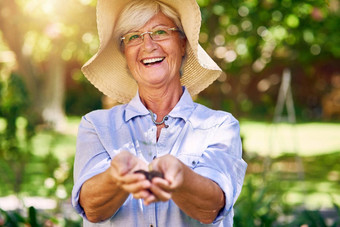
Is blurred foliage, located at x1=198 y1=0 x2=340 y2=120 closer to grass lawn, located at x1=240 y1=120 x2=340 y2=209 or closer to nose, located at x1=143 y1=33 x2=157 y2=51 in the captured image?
grass lawn, located at x1=240 y1=120 x2=340 y2=209

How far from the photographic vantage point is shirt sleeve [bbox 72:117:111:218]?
6.61 feet

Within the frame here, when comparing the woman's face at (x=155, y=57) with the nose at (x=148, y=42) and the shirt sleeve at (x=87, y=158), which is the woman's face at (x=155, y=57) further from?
the shirt sleeve at (x=87, y=158)

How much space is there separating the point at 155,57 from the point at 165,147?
1.14 feet

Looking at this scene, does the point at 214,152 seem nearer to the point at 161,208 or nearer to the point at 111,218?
the point at 161,208

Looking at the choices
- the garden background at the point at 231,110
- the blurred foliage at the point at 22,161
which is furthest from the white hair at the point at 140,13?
the blurred foliage at the point at 22,161

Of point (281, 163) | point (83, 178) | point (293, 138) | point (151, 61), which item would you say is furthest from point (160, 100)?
point (293, 138)

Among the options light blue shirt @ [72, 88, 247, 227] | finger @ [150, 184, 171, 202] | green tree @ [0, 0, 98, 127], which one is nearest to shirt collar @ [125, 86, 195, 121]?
light blue shirt @ [72, 88, 247, 227]

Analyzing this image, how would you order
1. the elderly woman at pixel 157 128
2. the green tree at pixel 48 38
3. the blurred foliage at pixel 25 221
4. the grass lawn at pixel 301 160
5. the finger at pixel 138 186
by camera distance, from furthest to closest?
the grass lawn at pixel 301 160, the green tree at pixel 48 38, the blurred foliage at pixel 25 221, the elderly woman at pixel 157 128, the finger at pixel 138 186

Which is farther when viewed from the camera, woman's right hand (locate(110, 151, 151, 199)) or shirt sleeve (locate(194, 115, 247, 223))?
shirt sleeve (locate(194, 115, 247, 223))

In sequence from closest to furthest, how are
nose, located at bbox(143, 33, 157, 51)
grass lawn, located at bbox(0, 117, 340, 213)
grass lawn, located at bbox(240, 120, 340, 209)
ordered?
nose, located at bbox(143, 33, 157, 51), grass lawn, located at bbox(0, 117, 340, 213), grass lawn, located at bbox(240, 120, 340, 209)

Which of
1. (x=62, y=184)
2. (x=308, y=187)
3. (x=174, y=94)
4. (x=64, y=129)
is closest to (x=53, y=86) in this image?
(x=64, y=129)

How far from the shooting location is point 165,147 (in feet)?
7.27

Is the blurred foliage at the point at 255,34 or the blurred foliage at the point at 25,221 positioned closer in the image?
the blurred foliage at the point at 25,221

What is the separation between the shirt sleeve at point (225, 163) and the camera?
77.0 inches
